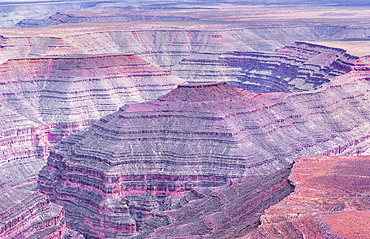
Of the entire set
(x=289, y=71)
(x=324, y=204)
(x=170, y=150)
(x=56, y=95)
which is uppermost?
(x=289, y=71)

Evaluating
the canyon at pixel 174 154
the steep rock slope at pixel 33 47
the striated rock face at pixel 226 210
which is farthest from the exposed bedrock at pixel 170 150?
the steep rock slope at pixel 33 47

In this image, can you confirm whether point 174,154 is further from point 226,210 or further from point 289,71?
point 289,71

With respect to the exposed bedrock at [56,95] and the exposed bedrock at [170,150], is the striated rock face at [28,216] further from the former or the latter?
the exposed bedrock at [56,95]

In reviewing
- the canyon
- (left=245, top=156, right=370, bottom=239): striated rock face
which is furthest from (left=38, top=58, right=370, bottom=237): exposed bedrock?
(left=245, top=156, right=370, bottom=239): striated rock face

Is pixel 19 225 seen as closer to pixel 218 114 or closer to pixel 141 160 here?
pixel 141 160

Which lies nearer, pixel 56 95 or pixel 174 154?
pixel 174 154

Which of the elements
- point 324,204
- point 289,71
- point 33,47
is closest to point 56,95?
point 33,47
